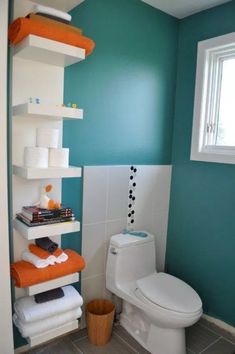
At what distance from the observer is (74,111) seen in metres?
1.40

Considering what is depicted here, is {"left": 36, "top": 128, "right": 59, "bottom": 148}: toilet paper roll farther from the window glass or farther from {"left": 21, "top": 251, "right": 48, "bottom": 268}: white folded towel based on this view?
→ the window glass

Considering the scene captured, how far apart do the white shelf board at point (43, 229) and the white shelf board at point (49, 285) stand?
0.25m

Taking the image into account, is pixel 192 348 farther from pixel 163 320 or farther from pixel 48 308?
pixel 48 308

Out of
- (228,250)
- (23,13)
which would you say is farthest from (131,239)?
(23,13)

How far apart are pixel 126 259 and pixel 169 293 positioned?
35 cm

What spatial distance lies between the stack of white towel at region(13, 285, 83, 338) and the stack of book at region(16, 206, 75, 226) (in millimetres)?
437

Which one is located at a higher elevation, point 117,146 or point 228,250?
point 117,146

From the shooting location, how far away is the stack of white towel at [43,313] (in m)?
1.38

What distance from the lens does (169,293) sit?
171 centimetres

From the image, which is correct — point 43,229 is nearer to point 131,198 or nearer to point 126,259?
point 126,259

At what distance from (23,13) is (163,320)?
1.84 metres

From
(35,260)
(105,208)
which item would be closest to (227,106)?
(105,208)

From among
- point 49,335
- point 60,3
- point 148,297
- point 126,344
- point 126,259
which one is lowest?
point 126,344

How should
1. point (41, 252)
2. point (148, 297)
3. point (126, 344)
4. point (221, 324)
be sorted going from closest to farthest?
point (41, 252) < point (148, 297) < point (126, 344) < point (221, 324)
